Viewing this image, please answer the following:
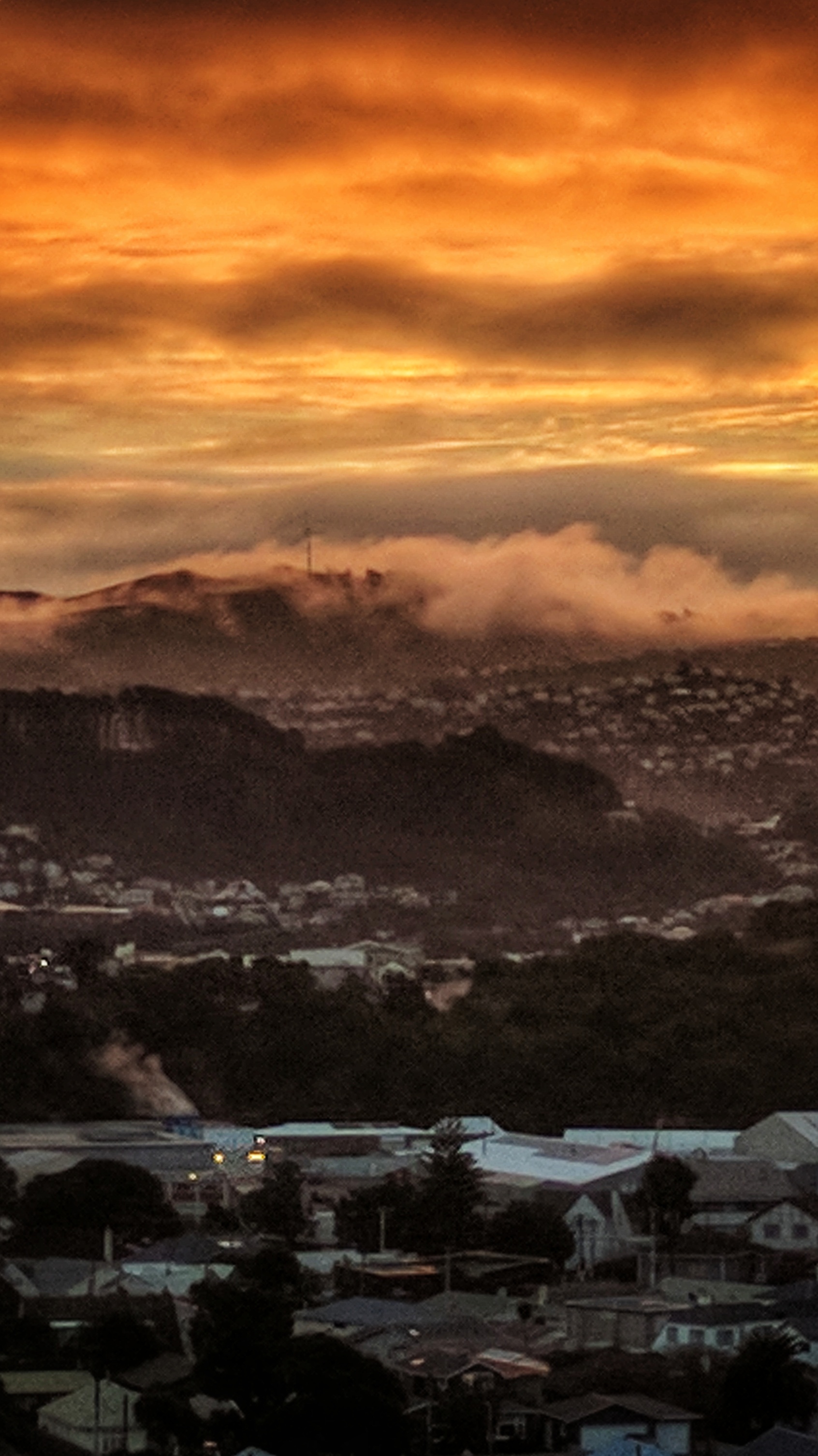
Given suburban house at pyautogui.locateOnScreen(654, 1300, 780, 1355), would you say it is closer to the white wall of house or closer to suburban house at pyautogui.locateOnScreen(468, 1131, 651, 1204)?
the white wall of house

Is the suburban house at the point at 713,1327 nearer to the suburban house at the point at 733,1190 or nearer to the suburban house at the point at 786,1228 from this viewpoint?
the suburban house at the point at 786,1228

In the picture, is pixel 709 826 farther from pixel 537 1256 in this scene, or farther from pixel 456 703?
pixel 537 1256

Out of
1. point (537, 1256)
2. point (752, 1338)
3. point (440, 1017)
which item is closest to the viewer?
point (752, 1338)

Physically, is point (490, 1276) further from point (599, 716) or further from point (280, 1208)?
point (599, 716)

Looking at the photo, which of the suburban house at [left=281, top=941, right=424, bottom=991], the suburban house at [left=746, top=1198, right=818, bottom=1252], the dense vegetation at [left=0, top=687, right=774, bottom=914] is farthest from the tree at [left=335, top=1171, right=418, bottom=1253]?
the dense vegetation at [left=0, top=687, right=774, bottom=914]

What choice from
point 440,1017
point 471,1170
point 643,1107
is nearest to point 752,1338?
point 471,1170

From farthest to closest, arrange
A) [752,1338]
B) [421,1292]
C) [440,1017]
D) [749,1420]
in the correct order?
[440,1017]
[421,1292]
[752,1338]
[749,1420]

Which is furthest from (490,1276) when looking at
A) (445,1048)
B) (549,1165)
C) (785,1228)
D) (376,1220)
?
(445,1048)
